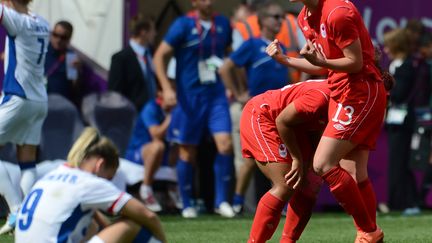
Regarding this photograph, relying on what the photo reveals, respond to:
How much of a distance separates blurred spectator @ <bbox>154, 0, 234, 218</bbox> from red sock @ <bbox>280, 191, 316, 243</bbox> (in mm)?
4423

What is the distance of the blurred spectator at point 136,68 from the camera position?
12711mm

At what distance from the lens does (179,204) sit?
1294 centimetres

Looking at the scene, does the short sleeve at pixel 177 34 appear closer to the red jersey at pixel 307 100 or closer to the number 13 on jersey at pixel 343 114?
the red jersey at pixel 307 100

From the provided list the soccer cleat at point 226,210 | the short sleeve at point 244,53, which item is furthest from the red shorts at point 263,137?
the short sleeve at point 244,53

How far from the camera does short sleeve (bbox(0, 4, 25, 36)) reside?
938 cm

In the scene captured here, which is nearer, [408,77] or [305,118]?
[305,118]

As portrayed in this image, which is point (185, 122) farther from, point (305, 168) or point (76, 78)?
point (305, 168)

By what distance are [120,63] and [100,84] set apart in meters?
0.53

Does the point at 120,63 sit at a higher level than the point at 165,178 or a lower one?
higher

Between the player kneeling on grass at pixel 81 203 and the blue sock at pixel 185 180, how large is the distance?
608 centimetres

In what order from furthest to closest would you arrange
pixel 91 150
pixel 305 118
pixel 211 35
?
1. pixel 211 35
2. pixel 305 118
3. pixel 91 150

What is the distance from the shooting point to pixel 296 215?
7.51 meters

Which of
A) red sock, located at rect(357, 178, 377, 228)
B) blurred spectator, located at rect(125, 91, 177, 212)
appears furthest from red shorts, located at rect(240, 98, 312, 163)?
blurred spectator, located at rect(125, 91, 177, 212)

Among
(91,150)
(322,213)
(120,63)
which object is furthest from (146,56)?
(91,150)
